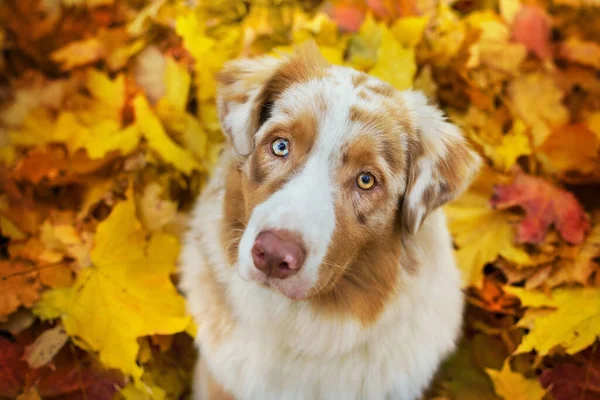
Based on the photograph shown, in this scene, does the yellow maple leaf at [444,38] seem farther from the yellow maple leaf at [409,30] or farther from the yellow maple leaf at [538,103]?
the yellow maple leaf at [538,103]

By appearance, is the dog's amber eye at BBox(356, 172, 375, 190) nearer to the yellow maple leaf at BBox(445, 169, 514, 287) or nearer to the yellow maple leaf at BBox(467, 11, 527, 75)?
the yellow maple leaf at BBox(445, 169, 514, 287)

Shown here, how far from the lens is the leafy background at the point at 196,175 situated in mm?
2445

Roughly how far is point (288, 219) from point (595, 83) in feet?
8.69

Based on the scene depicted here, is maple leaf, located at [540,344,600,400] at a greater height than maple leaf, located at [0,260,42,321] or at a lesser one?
greater

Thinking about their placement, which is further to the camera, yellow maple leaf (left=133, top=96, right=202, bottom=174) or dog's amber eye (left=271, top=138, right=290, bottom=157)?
yellow maple leaf (left=133, top=96, right=202, bottom=174)

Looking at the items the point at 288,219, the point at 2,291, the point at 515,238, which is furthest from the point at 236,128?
the point at 515,238

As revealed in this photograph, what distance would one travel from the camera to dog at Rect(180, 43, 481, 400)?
1973 millimetres

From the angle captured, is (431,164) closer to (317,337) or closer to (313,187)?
(313,187)

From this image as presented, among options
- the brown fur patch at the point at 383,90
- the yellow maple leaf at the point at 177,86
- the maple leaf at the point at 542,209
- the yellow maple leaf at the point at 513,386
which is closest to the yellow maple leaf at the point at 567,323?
the yellow maple leaf at the point at 513,386

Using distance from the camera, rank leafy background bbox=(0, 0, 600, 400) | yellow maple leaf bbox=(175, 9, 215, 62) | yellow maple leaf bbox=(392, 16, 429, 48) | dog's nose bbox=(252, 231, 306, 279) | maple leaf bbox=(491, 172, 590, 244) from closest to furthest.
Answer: dog's nose bbox=(252, 231, 306, 279) < leafy background bbox=(0, 0, 600, 400) < maple leaf bbox=(491, 172, 590, 244) < yellow maple leaf bbox=(175, 9, 215, 62) < yellow maple leaf bbox=(392, 16, 429, 48)

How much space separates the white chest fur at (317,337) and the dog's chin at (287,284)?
0.34m

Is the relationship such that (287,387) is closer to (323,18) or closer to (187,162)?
(187,162)

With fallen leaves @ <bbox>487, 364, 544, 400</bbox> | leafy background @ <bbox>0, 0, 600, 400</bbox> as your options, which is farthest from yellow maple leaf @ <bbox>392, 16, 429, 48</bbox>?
fallen leaves @ <bbox>487, 364, 544, 400</bbox>

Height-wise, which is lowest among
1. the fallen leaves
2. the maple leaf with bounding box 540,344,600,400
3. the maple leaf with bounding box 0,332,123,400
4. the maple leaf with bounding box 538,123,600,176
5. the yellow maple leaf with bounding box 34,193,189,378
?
the maple leaf with bounding box 0,332,123,400
